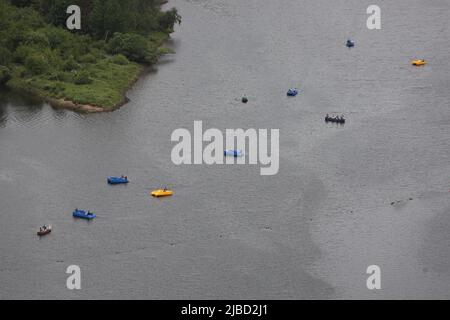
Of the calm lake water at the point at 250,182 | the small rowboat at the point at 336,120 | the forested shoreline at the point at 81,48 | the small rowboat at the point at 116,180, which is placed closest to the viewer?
the calm lake water at the point at 250,182

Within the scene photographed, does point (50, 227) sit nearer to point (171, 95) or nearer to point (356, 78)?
point (171, 95)

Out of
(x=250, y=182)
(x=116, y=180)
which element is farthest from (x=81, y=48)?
(x=250, y=182)

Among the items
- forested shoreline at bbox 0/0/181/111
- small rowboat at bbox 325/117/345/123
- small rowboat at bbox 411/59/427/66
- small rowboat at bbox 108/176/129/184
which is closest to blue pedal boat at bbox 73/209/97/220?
small rowboat at bbox 108/176/129/184

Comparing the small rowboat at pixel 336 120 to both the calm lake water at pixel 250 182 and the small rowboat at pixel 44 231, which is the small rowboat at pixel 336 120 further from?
the small rowboat at pixel 44 231

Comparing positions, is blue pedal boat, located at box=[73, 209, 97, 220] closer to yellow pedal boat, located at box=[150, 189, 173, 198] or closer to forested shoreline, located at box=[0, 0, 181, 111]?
yellow pedal boat, located at box=[150, 189, 173, 198]

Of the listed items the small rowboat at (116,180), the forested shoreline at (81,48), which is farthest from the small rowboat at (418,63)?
the small rowboat at (116,180)

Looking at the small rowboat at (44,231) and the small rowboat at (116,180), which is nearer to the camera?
the small rowboat at (44,231)
